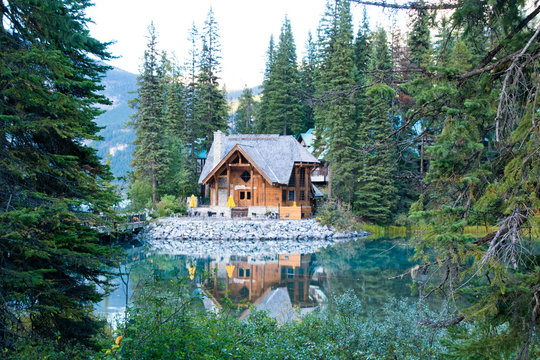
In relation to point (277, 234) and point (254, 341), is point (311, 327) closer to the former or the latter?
point (254, 341)

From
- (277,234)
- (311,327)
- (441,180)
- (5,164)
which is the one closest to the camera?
(441,180)

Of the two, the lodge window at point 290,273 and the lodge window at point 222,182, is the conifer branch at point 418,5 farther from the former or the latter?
the lodge window at point 222,182

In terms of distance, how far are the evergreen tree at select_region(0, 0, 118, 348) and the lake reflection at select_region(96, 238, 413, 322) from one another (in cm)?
243

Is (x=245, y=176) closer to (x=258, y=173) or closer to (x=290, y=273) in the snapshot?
(x=258, y=173)

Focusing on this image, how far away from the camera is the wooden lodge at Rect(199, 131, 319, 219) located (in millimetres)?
29125

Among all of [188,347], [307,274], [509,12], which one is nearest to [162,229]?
[307,274]

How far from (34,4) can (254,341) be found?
5273 mm

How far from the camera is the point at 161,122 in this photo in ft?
110

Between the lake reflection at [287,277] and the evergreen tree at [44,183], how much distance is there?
7.98 ft

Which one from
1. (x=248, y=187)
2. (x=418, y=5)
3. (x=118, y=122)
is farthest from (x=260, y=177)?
(x=118, y=122)

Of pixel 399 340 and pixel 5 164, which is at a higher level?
pixel 5 164

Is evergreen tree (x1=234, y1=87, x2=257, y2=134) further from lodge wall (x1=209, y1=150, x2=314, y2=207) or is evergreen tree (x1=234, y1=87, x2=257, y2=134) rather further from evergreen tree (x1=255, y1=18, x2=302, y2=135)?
lodge wall (x1=209, y1=150, x2=314, y2=207)

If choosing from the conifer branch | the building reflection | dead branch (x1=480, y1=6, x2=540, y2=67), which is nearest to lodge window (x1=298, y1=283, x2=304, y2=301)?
the building reflection

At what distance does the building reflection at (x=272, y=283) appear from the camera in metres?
11.5
